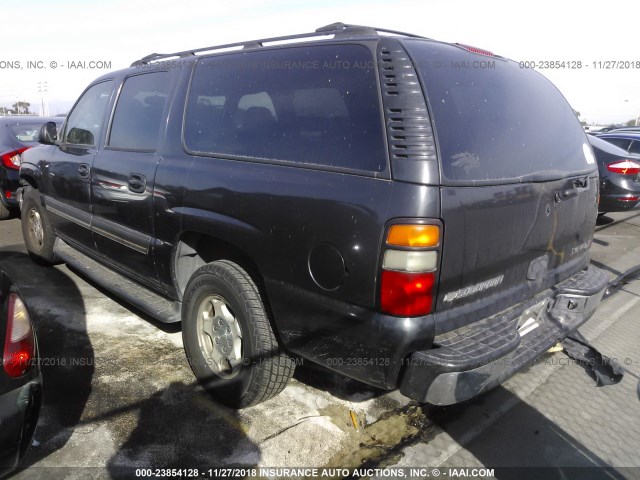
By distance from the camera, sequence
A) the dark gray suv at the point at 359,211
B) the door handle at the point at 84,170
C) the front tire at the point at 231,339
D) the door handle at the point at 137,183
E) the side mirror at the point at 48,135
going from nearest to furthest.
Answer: the dark gray suv at the point at 359,211 < the front tire at the point at 231,339 < the door handle at the point at 137,183 < the door handle at the point at 84,170 < the side mirror at the point at 48,135

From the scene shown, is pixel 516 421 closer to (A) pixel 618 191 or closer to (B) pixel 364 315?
(B) pixel 364 315

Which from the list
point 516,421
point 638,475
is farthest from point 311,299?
point 638,475

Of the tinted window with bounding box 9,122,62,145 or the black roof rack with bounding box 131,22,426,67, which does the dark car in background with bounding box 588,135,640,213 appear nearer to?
the black roof rack with bounding box 131,22,426,67

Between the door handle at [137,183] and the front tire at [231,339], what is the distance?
746 mm

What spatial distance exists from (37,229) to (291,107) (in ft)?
12.5

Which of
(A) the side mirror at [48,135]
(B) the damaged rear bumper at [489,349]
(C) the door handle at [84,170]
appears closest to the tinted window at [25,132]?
(A) the side mirror at [48,135]

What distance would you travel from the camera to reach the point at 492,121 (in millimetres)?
2350

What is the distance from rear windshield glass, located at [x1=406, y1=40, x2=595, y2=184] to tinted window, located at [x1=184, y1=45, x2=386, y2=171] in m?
0.28

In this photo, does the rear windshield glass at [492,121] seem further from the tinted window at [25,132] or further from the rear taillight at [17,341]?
the tinted window at [25,132]

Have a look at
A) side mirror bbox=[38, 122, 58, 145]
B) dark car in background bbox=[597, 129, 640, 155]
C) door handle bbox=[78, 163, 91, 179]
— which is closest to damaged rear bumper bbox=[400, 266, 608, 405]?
door handle bbox=[78, 163, 91, 179]

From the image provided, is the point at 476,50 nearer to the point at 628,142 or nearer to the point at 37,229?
the point at 37,229

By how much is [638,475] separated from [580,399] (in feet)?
2.21

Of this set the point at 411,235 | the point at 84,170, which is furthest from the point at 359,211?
the point at 84,170

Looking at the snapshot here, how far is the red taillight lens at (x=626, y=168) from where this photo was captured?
754 centimetres
